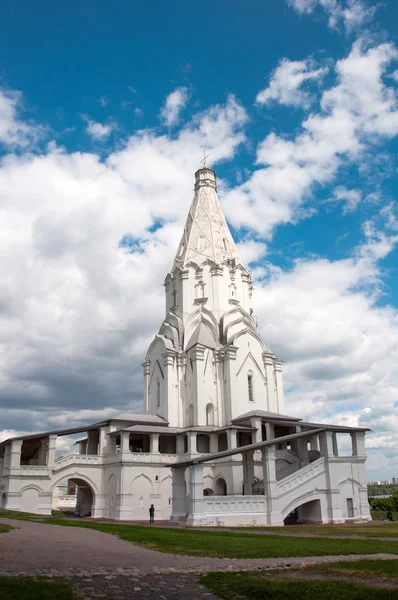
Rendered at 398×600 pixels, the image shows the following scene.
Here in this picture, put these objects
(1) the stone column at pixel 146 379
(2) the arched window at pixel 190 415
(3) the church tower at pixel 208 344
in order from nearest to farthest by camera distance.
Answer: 1. (2) the arched window at pixel 190 415
2. (3) the church tower at pixel 208 344
3. (1) the stone column at pixel 146 379

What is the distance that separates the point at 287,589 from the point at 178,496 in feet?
66.1

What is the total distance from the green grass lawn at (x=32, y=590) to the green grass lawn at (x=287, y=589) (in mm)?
2225

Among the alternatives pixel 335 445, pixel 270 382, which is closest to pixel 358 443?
pixel 335 445

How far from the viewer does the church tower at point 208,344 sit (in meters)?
38.8

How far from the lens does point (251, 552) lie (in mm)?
12328

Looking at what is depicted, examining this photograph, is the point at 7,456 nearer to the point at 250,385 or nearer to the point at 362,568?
the point at 250,385

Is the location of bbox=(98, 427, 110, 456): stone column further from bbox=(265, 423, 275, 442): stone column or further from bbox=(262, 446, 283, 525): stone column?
bbox=(262, 446, 283, 525): stone column

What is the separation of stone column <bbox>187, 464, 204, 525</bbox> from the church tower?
471 inches

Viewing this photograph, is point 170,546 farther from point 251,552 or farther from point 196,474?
point 196,474

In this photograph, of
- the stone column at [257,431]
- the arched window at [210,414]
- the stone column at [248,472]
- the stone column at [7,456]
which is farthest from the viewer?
the arched window at [210,414]

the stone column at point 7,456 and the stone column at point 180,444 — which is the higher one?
the stone column at point 180,444

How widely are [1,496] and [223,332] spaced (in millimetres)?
19065

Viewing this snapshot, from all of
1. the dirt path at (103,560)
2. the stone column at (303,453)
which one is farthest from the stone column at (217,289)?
the dirt path at (103,560)

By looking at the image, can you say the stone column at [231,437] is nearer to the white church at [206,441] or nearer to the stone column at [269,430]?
the white church at [206,441]
